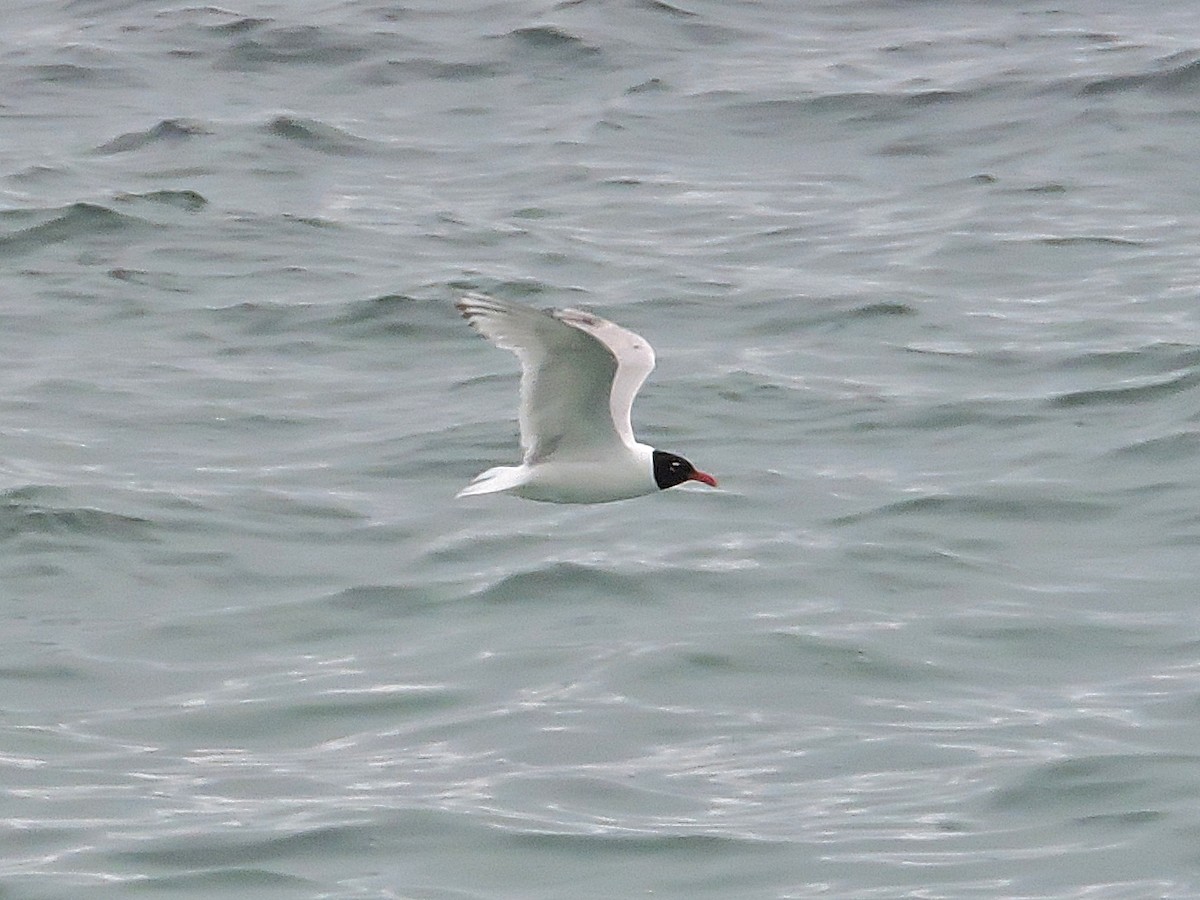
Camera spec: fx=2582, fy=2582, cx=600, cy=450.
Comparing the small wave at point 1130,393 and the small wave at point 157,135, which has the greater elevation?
the small wave at point 157,135

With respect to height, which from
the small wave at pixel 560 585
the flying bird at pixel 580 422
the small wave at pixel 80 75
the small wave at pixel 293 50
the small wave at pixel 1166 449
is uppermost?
the flying bird at pixel 580 422

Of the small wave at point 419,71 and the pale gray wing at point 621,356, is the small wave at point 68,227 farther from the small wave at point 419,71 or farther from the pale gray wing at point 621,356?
the pale gray wing at point 621,356

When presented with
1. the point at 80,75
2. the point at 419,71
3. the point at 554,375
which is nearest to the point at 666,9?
the point at 419,71

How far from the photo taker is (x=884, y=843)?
10.1 m

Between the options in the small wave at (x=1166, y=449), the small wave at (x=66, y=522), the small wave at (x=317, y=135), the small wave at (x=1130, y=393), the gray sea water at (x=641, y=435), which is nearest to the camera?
the gray sea water at (x=641, y=435)

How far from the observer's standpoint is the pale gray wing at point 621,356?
32.8 feet

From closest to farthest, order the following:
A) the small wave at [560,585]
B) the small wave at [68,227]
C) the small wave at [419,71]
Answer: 1. the small wave at [560,585]
2. the small wave at [68,227]
3. the small wave at [419,71]

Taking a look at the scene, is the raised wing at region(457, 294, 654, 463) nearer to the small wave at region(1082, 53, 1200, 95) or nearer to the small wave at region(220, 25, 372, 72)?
the small wave at region(1082, 53, 1200, 95)

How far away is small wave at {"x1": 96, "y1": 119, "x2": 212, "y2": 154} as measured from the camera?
19.8 metres

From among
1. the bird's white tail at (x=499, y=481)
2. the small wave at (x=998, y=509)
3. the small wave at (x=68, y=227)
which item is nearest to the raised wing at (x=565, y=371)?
the bird's white tail at (x=499, y=481)

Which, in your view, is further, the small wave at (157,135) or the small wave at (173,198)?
the small wave at (157,135)

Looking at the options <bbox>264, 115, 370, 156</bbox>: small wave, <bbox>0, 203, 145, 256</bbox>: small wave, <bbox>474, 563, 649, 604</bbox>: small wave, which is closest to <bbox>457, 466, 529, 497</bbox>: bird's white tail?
<bbox>474, 563, 649, 604</bbox>: small wave

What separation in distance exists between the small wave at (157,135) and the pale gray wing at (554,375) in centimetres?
973

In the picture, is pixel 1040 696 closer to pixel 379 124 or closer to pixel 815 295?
pixel 815 295
